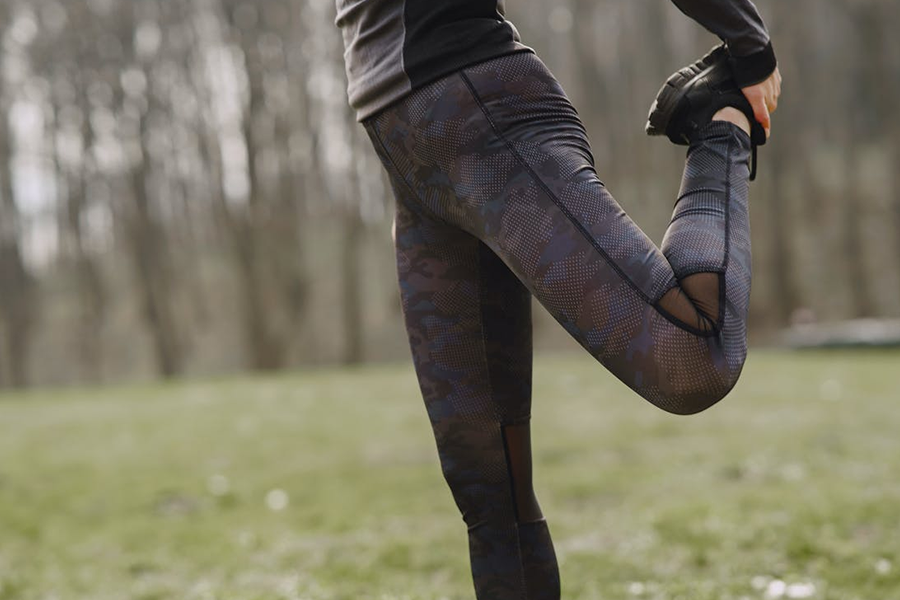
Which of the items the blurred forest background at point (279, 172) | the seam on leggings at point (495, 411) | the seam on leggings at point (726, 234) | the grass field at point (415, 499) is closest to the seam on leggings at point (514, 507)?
the seam on leggings at point (495, 411)

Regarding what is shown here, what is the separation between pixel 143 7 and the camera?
63.8 ft

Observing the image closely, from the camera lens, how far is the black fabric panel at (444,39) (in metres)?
1.48

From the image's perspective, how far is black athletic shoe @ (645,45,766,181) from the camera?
154 centimetres

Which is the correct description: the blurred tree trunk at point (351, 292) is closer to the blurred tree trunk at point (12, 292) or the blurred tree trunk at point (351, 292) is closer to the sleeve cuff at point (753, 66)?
the blurred tree trunk at point (12, 292)

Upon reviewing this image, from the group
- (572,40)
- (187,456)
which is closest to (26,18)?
(572,40)

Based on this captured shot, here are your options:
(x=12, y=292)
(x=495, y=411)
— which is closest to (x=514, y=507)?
(x=495, y=411)

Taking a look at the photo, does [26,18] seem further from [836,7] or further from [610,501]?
[610,501]

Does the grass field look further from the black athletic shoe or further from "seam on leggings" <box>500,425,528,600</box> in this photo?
the black athletic shoe

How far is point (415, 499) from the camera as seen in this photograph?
5023mm

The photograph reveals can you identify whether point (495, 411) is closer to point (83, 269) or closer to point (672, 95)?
point (672, 95)

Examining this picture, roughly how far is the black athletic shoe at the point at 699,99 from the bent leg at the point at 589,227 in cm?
4

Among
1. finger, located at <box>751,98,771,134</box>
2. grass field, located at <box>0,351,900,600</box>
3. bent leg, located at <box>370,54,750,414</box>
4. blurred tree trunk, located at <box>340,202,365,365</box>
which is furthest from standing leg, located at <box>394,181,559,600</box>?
blurred tree trunk, located at <box>340,202,365,365</box>

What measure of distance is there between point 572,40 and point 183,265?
1055cm

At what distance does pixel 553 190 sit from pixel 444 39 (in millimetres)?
303
